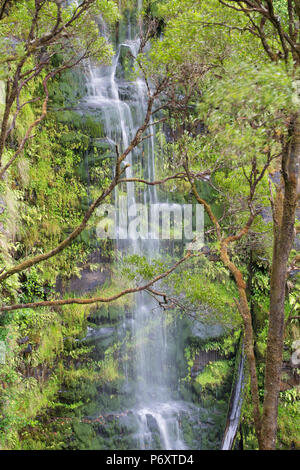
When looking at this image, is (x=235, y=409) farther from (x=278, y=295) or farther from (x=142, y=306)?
(x=278, y=295)

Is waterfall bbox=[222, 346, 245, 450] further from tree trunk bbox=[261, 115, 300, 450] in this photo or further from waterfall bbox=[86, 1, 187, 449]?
tree trunk bbox=[261, 115, 300, 450]

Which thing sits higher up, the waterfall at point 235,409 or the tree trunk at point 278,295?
the tree trunk at point 278,295

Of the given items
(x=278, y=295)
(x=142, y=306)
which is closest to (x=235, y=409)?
(x=142, y=306)

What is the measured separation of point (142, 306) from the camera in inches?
344

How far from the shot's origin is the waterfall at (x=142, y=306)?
7.69m

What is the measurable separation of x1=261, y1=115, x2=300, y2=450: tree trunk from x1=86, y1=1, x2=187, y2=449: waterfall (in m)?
4.74

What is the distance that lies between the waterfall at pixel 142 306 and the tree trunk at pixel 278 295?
4742 mm

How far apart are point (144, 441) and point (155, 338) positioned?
83.9 inches

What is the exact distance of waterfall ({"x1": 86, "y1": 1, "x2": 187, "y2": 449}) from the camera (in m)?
7.69

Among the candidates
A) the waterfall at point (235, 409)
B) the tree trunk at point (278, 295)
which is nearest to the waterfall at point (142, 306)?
the waterfall at point (235, 409)

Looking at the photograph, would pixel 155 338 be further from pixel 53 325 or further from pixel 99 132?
pixel 99 132

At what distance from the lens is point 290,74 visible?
2914 mm

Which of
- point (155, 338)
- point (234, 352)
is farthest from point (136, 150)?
point (234, 352)

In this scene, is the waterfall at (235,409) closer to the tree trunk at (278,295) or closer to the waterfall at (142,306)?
the waterfall at (142,306)
